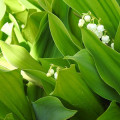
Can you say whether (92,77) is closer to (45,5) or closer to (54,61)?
(54,61)

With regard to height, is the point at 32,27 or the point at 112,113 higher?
the point at 32,27

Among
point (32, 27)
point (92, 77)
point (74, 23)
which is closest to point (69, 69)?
point (92, 77)

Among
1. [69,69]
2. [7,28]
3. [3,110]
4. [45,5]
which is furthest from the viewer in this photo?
[7,28]

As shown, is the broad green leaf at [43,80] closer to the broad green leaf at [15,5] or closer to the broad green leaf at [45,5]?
the broad green leaf at [45,5]

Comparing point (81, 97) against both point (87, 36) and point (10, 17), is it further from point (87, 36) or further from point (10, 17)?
point (10, 17)

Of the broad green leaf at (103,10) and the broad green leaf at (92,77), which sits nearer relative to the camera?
the broad green leaf at (92,77)

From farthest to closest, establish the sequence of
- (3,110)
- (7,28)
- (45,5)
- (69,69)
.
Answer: (7,28)
(45,5)
(3,110)
(69,69)

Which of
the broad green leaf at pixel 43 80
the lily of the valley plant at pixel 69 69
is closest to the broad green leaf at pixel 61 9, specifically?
the lily of the valley plant at pixel 69 69

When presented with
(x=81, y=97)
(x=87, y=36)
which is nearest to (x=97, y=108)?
(x=81, y=97)
